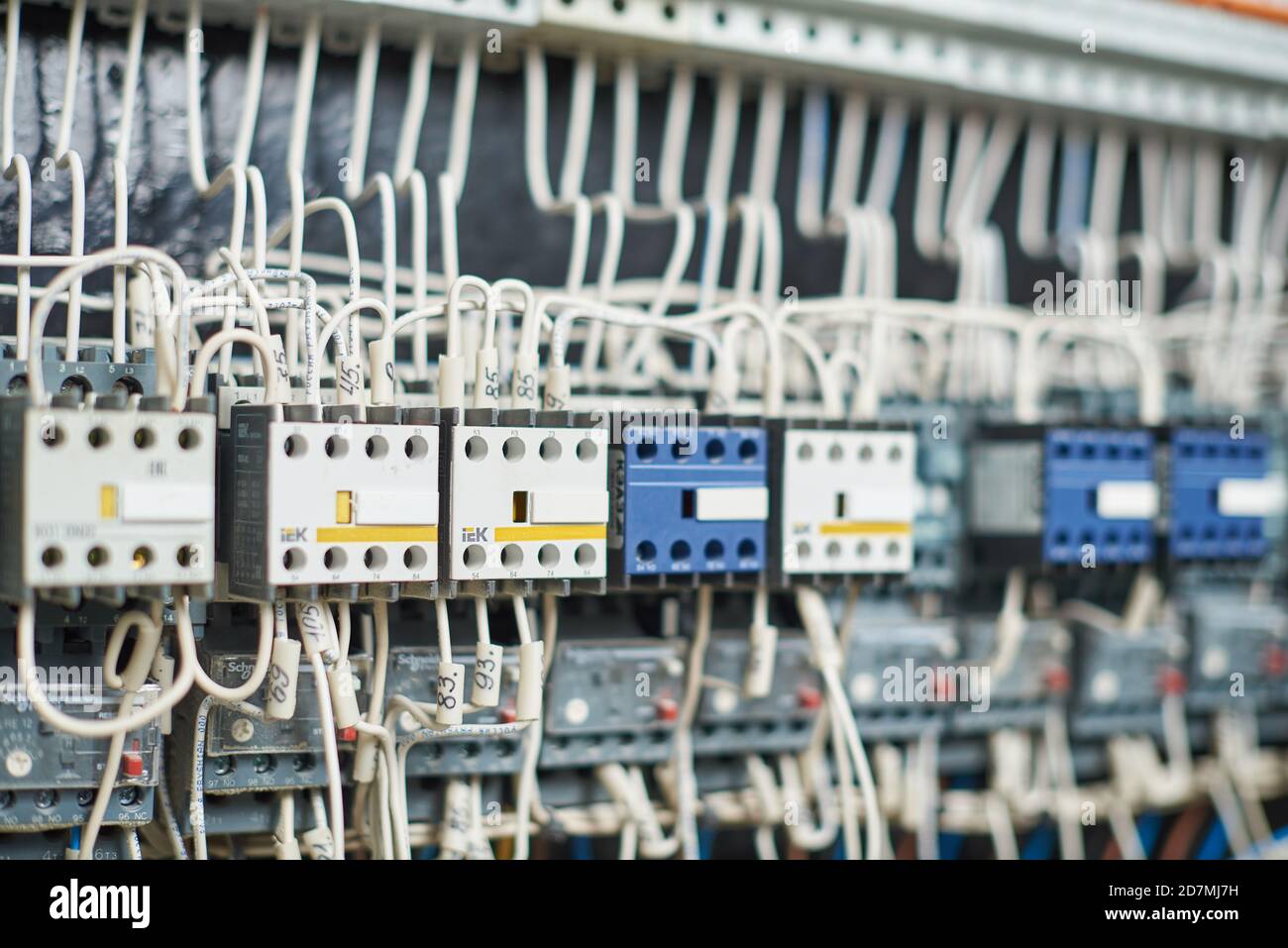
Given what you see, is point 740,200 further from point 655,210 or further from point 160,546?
point 160,546

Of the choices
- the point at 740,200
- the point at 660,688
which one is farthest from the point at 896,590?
the point at 740,200

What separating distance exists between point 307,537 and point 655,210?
612 millimetres

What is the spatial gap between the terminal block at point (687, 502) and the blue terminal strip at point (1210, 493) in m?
0.59

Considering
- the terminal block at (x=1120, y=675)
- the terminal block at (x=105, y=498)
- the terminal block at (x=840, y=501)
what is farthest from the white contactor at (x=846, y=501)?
the terminal block at (x=105, y=498)

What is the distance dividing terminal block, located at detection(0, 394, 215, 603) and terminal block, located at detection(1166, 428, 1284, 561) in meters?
1.11

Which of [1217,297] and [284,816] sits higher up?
[1217,297]

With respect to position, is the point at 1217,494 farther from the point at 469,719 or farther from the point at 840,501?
the point at 469,719

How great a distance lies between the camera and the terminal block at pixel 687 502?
3.91 ft

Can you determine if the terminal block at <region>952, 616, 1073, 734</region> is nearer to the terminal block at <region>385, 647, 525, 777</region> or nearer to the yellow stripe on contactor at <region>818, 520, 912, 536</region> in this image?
the yellow stripe on contactor at <region>818, 520, 912, 536</region>

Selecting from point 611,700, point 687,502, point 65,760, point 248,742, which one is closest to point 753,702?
point 611,700

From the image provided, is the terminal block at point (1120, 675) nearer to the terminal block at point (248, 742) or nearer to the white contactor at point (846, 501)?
the white contactor at point (846, 501)

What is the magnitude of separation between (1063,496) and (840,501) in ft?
Answer: 1.09

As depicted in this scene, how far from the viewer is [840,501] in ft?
4.25

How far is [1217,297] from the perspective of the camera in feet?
5.74
